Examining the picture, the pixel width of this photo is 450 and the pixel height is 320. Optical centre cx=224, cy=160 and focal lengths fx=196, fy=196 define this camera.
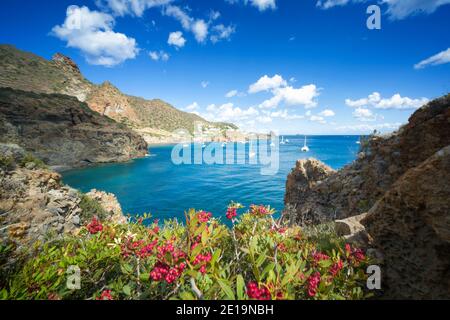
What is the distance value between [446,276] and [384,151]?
5.05 meters

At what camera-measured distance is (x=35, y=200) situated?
25.1ft

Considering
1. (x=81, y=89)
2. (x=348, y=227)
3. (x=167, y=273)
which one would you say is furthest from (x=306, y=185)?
(x=81, y=89)

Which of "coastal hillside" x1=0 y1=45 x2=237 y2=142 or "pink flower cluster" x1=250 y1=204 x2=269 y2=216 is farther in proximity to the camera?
"coastal hillside" x1=0 y1=45 x2=237 y2=142

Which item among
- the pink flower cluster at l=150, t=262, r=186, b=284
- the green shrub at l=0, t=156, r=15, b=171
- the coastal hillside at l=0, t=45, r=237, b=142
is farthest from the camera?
the coastal hillside at l=0, t=45, r=237, b=142

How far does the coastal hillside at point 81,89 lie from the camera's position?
221 ft

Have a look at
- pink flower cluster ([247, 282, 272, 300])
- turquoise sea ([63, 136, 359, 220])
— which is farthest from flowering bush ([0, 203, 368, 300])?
turquoise sea ([63, 136, 359, 220])

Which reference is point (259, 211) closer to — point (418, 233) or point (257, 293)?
point (257, 293)

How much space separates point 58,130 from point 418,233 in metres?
66.9

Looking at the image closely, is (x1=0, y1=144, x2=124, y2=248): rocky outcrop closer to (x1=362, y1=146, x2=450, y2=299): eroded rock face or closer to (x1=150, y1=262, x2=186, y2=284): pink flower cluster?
(x1=150, y1=262, x2=186, y2=284): pink flower cluster

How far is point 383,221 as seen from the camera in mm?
3545

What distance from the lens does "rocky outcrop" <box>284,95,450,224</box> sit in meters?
4.34

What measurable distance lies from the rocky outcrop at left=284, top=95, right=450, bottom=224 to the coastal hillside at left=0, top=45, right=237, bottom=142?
3378 inches

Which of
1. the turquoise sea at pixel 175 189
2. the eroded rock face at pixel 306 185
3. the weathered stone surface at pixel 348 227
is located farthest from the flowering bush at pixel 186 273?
the turquoise sea at pixel 175 189
